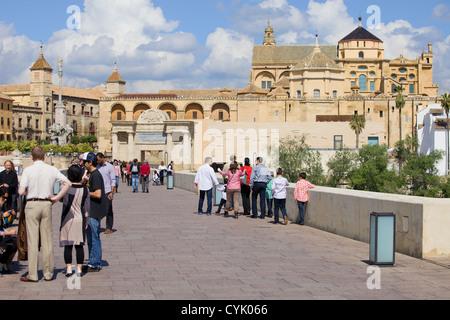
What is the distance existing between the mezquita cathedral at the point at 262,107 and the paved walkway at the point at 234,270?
4041 centimetres

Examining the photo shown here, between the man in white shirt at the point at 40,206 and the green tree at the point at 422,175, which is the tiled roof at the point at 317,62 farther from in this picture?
the man in white shirt at the point at 40,206

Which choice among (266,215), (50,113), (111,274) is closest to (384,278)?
(111,274)

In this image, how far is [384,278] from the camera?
24.3 ft

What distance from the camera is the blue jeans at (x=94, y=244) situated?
25.8 ft

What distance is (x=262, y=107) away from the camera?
7862cm

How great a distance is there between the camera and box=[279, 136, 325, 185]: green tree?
48359 millimetres

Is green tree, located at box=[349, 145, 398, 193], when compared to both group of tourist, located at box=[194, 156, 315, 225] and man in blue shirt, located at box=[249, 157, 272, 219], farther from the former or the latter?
man in blue shirt, located at box=[249, 157, 272, 219]

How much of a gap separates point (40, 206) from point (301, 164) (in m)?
44.2

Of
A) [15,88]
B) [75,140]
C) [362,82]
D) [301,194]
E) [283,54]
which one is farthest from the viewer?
[15,88]

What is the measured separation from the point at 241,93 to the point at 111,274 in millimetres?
81179

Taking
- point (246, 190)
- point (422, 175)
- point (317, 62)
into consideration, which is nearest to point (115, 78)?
point (317, 62)

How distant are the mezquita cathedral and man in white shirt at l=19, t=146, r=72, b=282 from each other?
144ft

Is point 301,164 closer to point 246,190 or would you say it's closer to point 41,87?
point 246,190

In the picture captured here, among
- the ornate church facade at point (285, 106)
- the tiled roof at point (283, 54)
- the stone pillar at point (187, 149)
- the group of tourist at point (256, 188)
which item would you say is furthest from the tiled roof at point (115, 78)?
the group of tourist at point (256, 188)
